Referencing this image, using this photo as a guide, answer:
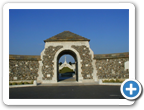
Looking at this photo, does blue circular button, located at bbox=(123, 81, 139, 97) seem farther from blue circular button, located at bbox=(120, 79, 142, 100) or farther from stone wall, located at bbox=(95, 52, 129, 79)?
stone wall, located at bbox=(95, 52, 129, 79)

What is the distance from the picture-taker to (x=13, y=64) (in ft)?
55.0

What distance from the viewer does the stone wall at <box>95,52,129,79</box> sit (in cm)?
1662

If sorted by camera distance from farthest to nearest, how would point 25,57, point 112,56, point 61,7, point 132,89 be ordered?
point 25,57 < point 112,56 < point 61,7 < point 132,89

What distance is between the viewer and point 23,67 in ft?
56.1

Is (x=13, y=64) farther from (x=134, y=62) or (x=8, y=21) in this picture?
(x=134, y=62)

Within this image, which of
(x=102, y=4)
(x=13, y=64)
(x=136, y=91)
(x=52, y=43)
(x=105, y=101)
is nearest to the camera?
(x=136, y=91)

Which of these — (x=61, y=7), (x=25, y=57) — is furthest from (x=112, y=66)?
(x=61, y=7)

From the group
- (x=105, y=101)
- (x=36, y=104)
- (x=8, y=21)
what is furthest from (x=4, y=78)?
(x=105, y=101)

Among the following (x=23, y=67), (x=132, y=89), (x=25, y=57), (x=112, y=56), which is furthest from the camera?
(x=25, y=57)

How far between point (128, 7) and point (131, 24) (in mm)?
757

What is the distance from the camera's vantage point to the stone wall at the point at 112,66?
16.6 m

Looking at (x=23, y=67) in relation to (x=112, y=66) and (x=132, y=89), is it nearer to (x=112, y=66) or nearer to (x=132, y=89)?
(x=112, y=66)

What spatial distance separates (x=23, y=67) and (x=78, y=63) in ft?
23.1

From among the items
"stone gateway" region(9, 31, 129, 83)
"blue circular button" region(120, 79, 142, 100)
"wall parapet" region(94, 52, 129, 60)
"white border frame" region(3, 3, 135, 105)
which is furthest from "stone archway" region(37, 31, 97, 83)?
"blue circular button" region(120, 79, 142, 100)
